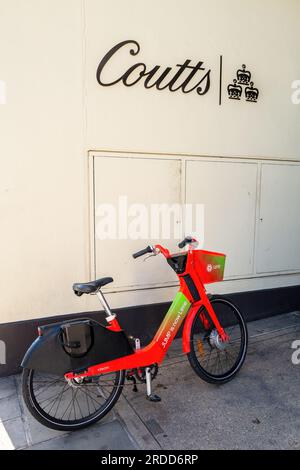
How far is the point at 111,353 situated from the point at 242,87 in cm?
321

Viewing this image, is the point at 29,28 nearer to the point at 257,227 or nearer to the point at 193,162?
the point at 193,162

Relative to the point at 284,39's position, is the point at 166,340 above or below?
below

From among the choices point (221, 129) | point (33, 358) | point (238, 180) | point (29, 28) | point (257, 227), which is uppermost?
point (29, 28)

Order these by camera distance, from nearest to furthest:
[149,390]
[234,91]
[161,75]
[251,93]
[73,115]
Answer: [149,390] → [73,115] → [161,75] → [234,91] → [251,93]

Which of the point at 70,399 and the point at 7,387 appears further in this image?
the point at 7,387

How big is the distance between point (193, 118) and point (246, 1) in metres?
1.47

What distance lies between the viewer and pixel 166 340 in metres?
2.94

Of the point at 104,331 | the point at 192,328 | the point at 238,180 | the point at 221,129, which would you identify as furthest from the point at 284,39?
the point at 104,331

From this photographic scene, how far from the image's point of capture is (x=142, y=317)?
3.87 m
